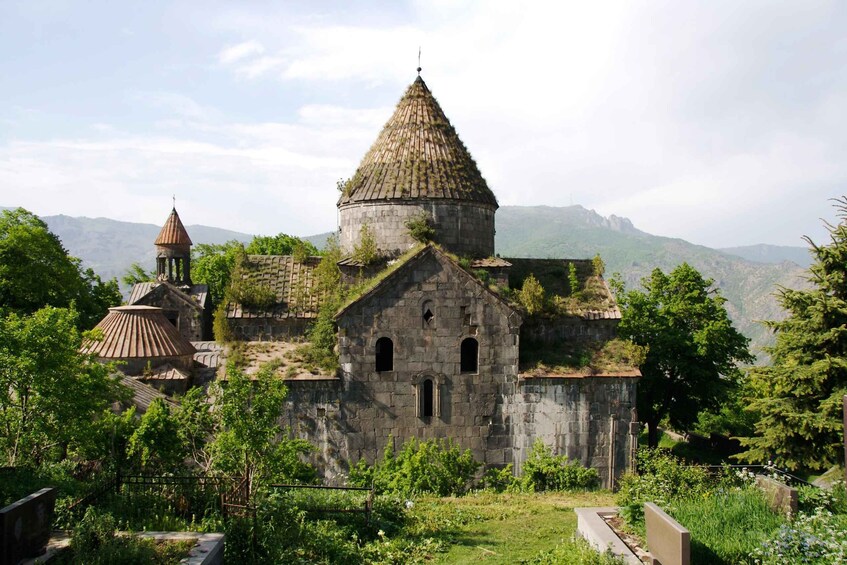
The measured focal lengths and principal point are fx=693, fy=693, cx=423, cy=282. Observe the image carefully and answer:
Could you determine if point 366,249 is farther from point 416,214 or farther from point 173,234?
point 173,234

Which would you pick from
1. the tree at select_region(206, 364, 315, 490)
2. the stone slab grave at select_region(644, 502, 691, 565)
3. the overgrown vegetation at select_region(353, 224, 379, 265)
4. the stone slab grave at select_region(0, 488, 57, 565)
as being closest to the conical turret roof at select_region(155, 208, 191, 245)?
the overgrown vegetation at select_region(353, 224, 379, 265)

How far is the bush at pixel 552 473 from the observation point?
508 inches

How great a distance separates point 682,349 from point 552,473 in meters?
8.63

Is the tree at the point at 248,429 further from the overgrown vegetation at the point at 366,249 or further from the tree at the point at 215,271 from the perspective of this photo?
the tree at the point at 215,271

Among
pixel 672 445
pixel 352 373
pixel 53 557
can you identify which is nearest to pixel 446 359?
pixel 352 373

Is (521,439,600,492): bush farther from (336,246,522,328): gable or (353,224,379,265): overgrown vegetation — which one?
(353,224,379,265): overgrown vegetation

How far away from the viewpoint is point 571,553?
8.10m

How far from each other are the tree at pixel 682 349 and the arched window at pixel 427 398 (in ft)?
28.1

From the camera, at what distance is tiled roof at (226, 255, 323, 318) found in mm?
14234

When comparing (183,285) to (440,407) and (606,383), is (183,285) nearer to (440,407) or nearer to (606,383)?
(440,407)

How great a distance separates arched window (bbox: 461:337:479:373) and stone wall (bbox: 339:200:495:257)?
6.58ft

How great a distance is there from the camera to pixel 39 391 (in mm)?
9180

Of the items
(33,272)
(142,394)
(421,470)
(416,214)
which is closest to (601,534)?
(421,470)

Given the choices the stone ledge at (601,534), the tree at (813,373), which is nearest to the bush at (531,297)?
the tree at (813,373)
